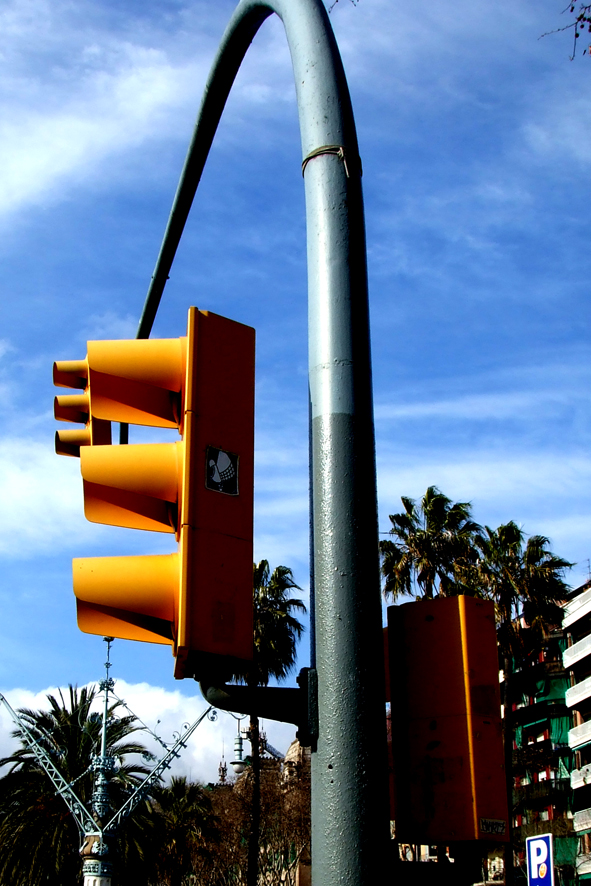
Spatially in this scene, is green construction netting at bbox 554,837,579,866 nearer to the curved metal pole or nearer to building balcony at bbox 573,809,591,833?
building balcony at bbox 573,809,591,833

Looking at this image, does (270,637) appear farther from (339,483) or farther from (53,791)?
(339,483)

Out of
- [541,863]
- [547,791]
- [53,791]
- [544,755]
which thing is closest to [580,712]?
[544,755]

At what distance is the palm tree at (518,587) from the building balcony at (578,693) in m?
18.1

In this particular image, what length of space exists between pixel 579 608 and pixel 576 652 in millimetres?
2470

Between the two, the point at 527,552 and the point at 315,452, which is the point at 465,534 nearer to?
the point at 527,552

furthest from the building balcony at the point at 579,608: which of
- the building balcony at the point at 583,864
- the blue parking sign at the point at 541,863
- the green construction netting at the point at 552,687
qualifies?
the blue parking sign at the point at 541,863

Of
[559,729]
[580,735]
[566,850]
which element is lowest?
[566,850]

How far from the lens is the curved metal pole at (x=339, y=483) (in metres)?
2.55

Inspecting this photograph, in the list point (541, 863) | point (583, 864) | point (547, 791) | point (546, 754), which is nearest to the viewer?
point (541, 863)

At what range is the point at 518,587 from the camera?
108 feet

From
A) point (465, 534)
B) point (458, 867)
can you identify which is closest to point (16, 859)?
point (465, 534)

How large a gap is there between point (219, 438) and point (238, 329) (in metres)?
0.40

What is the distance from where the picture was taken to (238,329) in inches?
122

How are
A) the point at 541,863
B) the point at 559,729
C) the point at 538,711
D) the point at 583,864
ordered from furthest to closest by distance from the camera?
1. the point at 538,711
2. the point at 559,729
3. the point at 583,864
4. the point at 541,863
